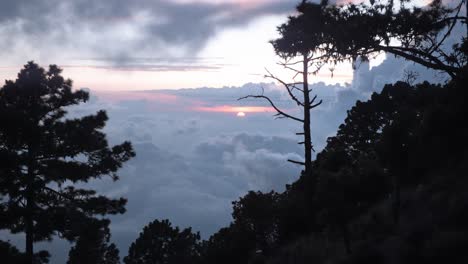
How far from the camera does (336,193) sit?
11.7 metres

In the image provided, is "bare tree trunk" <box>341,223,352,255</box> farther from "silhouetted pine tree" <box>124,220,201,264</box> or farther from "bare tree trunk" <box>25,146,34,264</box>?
"silhouetted pine tree" <box>124,220,201,264</box>

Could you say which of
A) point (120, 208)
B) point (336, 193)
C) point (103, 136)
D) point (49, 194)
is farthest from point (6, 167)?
point (336, 193)

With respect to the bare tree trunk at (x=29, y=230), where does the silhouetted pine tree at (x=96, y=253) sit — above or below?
below

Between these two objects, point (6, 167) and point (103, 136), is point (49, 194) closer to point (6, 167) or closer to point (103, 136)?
point (6, 167)

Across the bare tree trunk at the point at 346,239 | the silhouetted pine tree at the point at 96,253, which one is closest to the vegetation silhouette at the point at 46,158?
the silhouetted pine tree at the point at 96,253

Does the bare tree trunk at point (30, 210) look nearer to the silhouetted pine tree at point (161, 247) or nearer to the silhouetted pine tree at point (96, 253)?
the silhouetted pine tree at point (96, 253)

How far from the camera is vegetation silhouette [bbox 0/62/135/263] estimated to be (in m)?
15.4

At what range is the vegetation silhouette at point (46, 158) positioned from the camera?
15.4 m

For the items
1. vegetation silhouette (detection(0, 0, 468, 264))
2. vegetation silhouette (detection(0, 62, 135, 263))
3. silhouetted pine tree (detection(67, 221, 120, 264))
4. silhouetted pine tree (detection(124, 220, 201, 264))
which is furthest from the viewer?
silhouetted pine tree (detection(124, 220, 201, 264))

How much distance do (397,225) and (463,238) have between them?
3.72m

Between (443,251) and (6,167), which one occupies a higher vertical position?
(6,167)

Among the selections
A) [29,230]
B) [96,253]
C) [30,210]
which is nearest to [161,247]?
[96,253]

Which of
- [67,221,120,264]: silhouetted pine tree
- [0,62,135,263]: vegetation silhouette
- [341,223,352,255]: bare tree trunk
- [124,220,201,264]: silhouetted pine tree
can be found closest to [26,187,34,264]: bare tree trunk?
[0,62,135,263]: vegetation silhouette

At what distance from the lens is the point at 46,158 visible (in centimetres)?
1614
